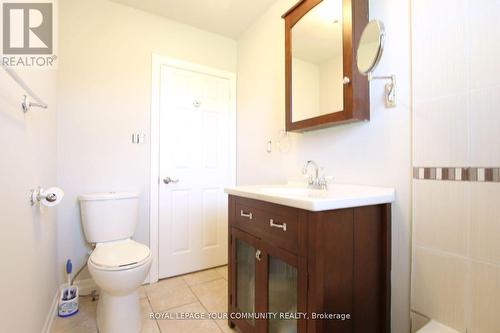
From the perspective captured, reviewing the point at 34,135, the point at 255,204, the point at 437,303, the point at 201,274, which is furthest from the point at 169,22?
the point at 437,303

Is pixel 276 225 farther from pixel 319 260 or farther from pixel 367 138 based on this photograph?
pixel 367 138

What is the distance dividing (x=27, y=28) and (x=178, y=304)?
1.91 meters

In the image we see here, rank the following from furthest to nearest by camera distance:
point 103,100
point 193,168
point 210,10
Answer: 1. point 193,168
2. point 210,10
3. point 103,100

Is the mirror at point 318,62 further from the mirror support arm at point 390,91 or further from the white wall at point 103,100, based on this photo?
the white wall at point 103,100

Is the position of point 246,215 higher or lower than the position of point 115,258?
higher

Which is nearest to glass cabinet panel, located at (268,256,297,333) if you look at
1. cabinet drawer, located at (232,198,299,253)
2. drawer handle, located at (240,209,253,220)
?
cabinet drawer, located at (232,198,299,253)

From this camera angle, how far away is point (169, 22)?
86.2 inches

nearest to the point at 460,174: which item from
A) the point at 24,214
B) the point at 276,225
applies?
the point at 276,225

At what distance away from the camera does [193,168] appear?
2.29 m

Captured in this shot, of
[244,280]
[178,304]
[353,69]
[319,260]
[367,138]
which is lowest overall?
[178,304]

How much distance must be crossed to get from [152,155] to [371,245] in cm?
181

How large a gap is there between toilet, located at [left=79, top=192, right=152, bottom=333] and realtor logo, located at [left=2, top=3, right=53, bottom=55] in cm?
101

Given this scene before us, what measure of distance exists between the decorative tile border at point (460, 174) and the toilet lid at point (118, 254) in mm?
1545

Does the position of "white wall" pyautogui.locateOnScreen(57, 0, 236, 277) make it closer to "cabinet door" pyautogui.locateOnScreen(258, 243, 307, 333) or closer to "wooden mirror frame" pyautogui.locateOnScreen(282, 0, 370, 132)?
"cabinet door" pyautogui.locateOnScreen(258, 243, 307, 333)
